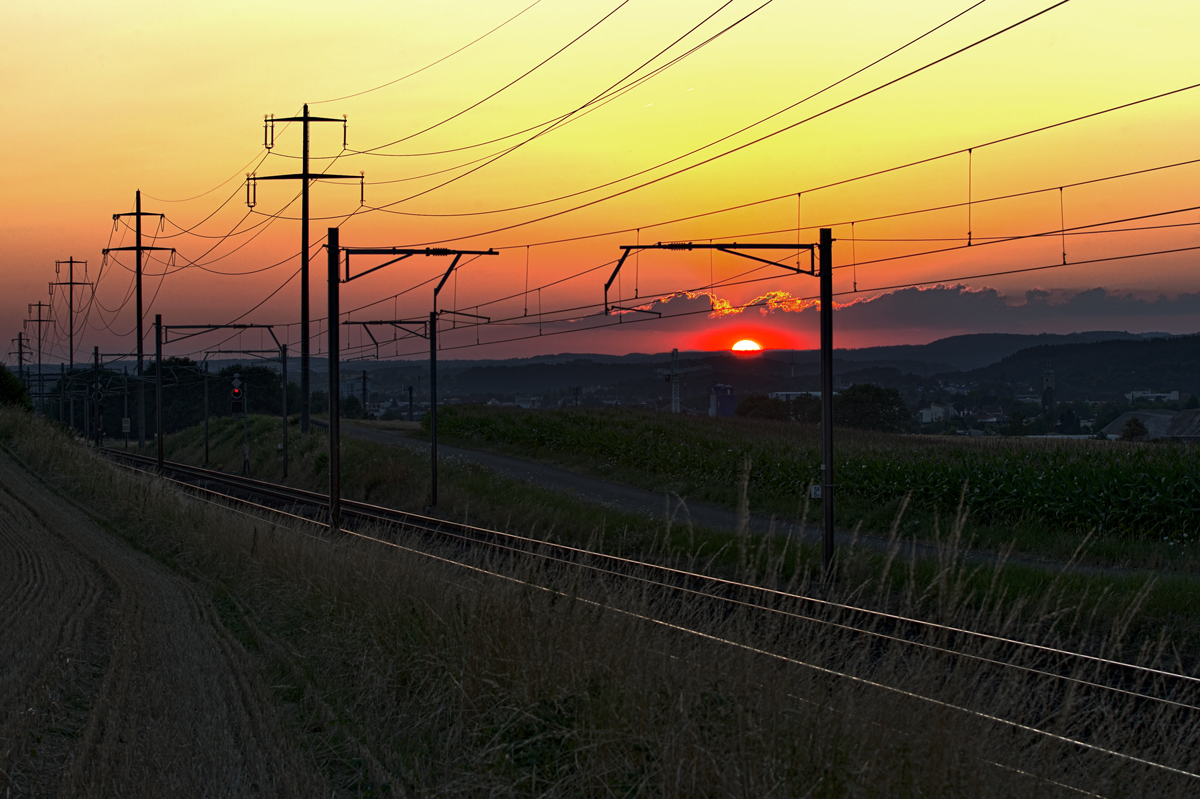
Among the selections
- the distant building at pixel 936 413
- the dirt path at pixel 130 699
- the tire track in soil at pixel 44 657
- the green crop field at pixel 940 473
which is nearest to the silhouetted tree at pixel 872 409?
the distant building at pixel 936 413

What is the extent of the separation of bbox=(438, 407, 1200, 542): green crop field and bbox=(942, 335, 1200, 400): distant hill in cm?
7232

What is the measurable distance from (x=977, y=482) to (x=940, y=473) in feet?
5.29

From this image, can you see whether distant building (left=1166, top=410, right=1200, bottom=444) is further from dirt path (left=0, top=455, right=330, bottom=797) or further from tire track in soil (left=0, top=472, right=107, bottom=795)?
dirt path (left=0, top=455, right=330, bottom=797)

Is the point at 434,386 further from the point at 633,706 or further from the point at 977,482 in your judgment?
the point at 633,706

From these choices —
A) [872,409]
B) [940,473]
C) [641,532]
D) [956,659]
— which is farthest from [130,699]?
[872,409]

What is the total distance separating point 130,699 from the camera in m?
8.48

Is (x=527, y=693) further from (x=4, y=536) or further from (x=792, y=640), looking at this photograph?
(x=4, y=536)

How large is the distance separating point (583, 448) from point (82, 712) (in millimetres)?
36593

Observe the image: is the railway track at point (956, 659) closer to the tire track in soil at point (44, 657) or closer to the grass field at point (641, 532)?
the grass field at point (641, 532)

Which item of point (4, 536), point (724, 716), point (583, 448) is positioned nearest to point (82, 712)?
point (724, 716)

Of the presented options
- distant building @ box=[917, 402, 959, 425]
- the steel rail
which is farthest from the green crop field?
distant building @ box=[917, 402, 959, 425]

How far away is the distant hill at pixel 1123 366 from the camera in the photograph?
327ft

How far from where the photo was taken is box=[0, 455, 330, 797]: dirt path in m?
6.53

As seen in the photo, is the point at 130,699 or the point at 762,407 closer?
the point at 130,699
